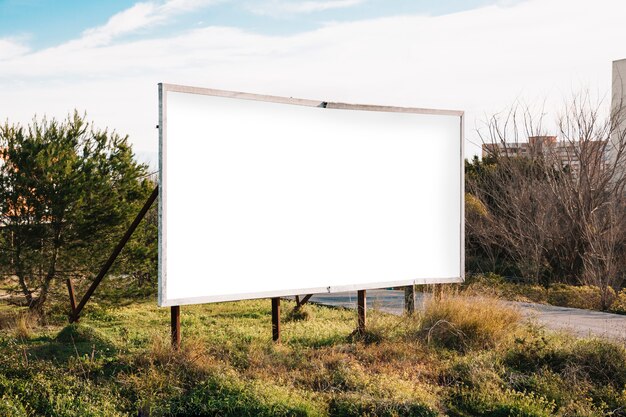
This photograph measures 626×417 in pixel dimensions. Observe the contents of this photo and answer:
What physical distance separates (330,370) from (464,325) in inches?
80.1

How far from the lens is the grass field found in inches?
228

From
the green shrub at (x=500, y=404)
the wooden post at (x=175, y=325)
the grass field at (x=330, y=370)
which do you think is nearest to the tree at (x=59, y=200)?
the grass field at (x=330, y=370)

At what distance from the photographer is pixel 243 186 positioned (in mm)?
7645

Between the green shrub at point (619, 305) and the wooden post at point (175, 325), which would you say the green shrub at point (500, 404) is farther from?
the green shrub at point (619, 305)

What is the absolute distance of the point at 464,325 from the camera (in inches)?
319

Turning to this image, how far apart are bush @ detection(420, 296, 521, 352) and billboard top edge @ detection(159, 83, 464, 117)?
2.42 meters

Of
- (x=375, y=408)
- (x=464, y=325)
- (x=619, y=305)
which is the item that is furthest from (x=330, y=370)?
(x=619, y=305)

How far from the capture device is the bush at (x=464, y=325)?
315 inches

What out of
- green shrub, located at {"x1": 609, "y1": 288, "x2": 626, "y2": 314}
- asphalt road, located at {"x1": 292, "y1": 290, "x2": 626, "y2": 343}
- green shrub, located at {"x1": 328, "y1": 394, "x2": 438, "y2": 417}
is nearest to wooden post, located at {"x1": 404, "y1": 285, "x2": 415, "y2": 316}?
asphalt road, located at {"x1": 292, "y1": 290, "x2": 626, "y2": 343}

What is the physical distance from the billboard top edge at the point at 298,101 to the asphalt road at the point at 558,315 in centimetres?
249

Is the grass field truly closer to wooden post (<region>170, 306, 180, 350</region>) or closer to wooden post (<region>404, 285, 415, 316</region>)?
wooden post (<region>170, 306, 180, 350</region>)

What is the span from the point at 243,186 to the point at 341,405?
277 centimetres

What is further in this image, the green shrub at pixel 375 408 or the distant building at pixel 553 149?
the distant building at pixel 553 149

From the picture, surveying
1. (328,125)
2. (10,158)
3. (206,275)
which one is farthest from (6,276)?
(328,125)
